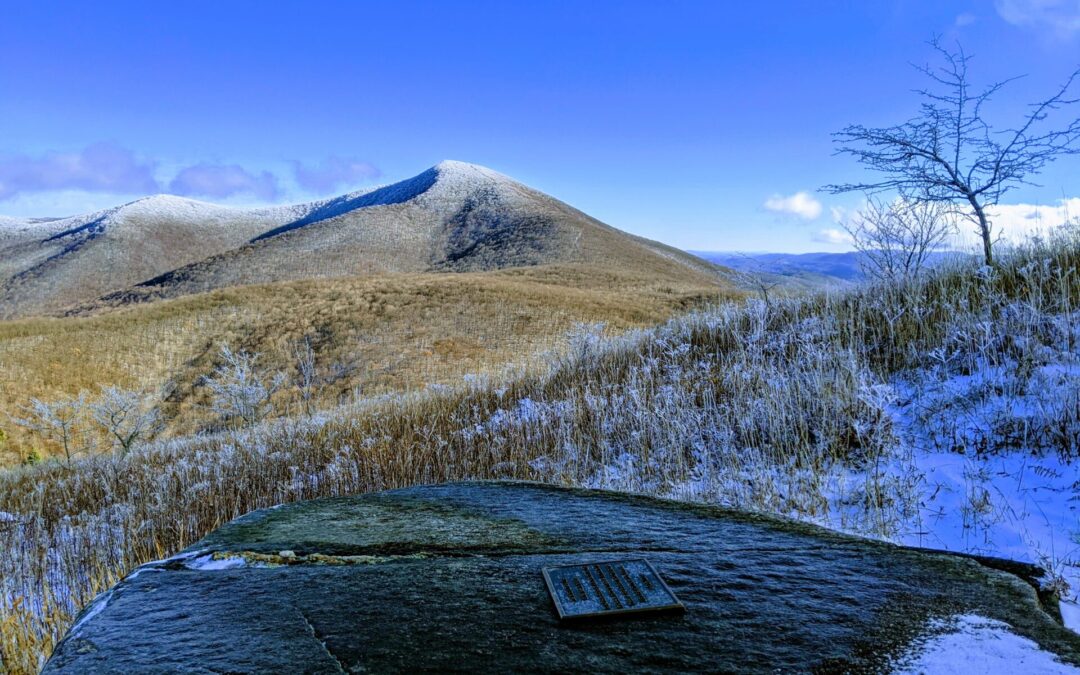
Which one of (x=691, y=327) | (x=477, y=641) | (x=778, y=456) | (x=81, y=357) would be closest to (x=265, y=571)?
(x=477, y=641)

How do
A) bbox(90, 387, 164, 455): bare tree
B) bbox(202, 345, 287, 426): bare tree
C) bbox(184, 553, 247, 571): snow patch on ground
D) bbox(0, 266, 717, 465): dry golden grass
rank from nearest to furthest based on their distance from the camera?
bbox(184, 553, 247, 571): snow patch on ground
bbox(202, 345, 287, 426): bare tree
bbox(90, 387, 164, 455): bare tree
bbox(0, 266, 717, 465): dry golden grass

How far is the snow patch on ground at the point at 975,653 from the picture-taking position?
52.6 inches

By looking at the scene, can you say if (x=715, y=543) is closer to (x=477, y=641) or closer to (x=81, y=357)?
(x=477, y=641)

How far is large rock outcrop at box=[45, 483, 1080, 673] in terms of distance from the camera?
56.4 inches

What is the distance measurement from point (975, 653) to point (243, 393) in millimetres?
14307

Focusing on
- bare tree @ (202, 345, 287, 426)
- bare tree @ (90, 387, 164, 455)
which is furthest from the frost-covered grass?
bare tree @ (90, 387, 164, 455)

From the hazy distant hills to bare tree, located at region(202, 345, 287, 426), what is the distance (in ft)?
118

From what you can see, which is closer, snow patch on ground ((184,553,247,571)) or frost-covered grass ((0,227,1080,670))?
snow patch on ground ((184,553,247,571))

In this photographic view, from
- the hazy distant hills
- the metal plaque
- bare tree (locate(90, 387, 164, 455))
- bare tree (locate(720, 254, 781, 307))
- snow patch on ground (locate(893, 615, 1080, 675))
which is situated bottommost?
bare tree (locate(90, 387, 164, 455))

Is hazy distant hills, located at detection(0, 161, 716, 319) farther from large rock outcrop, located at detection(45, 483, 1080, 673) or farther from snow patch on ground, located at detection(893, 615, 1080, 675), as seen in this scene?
snow patch on ground, located at detection(893, 615, 1080, 675)

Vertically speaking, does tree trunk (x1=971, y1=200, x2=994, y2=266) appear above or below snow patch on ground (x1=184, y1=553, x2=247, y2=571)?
above

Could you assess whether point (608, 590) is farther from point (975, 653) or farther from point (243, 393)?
point (243, 393)

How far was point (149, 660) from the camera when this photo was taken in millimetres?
1470

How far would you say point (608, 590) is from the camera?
1723mm
